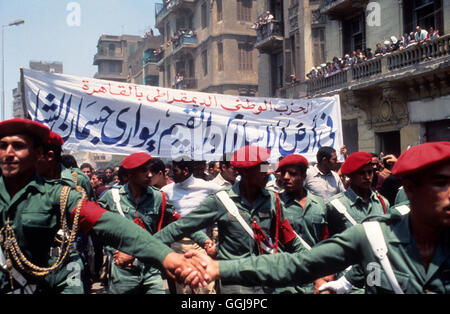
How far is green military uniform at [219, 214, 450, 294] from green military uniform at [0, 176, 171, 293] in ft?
1.56

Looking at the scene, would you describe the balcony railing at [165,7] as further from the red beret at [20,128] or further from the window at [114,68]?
the red beret at [20,128]

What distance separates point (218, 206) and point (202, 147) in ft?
12.0

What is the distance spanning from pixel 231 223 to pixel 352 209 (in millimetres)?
1276

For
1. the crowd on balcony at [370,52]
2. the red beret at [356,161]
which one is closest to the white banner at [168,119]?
the red beret at [356,161]

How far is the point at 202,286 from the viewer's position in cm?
237

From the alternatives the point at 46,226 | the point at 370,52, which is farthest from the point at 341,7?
the point at 46,226

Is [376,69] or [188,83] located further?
[188,83]

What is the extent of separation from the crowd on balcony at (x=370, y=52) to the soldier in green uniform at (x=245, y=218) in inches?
437

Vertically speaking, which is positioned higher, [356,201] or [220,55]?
[220,55]

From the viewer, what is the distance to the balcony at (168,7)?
34.8 meters

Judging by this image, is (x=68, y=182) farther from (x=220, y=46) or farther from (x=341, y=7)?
→ (x=220, y=46)

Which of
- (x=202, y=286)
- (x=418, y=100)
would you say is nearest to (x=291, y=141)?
(x=202, y=286)

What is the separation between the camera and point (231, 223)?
356 centimetres

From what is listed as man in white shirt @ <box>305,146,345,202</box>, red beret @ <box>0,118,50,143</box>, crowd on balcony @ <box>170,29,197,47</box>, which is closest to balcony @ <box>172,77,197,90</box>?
crowd on balcony @ <box>170,29,197,47</box>
